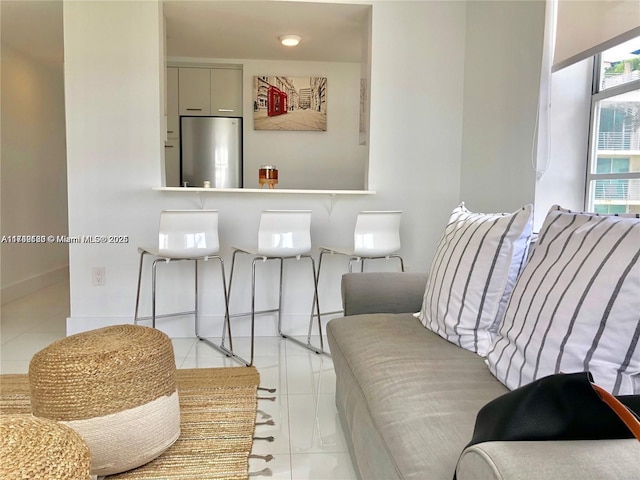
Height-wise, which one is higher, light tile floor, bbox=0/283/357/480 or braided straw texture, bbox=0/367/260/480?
braided straw texture, bbox=0/367/260/480

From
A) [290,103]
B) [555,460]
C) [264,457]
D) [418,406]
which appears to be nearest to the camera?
[555,460]

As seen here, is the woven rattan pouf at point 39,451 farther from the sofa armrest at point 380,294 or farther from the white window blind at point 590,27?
the white window blind at point 590,27

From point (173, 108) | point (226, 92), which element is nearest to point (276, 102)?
point (226, 92)

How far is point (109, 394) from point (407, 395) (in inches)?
39.3

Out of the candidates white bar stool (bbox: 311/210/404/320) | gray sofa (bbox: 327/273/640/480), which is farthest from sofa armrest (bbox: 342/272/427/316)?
white bar stool (bbox: 311/210/404/320)

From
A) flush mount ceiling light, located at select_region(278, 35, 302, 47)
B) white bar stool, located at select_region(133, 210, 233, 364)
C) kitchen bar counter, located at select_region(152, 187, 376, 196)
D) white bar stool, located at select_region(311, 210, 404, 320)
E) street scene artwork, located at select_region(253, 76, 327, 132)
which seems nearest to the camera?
white bar stool, located at select_region(133, 210, 233, 364)

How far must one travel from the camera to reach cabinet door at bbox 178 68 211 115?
517 cm

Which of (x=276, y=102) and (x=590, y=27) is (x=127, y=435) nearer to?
(x=590, y=27)

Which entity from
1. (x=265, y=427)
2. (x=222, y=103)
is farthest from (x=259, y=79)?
(x=265, y=427)

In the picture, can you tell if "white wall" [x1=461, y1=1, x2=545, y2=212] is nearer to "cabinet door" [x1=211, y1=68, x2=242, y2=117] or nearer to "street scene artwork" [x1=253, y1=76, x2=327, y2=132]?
"street scene artwork" [x1=253, y1=76, x2=327, y2=132]

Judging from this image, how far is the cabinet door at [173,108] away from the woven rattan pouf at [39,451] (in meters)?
4.55

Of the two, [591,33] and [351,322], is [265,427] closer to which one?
[351,322]

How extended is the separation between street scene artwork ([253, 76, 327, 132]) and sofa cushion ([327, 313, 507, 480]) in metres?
3.78

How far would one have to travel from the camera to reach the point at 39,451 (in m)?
0.96
